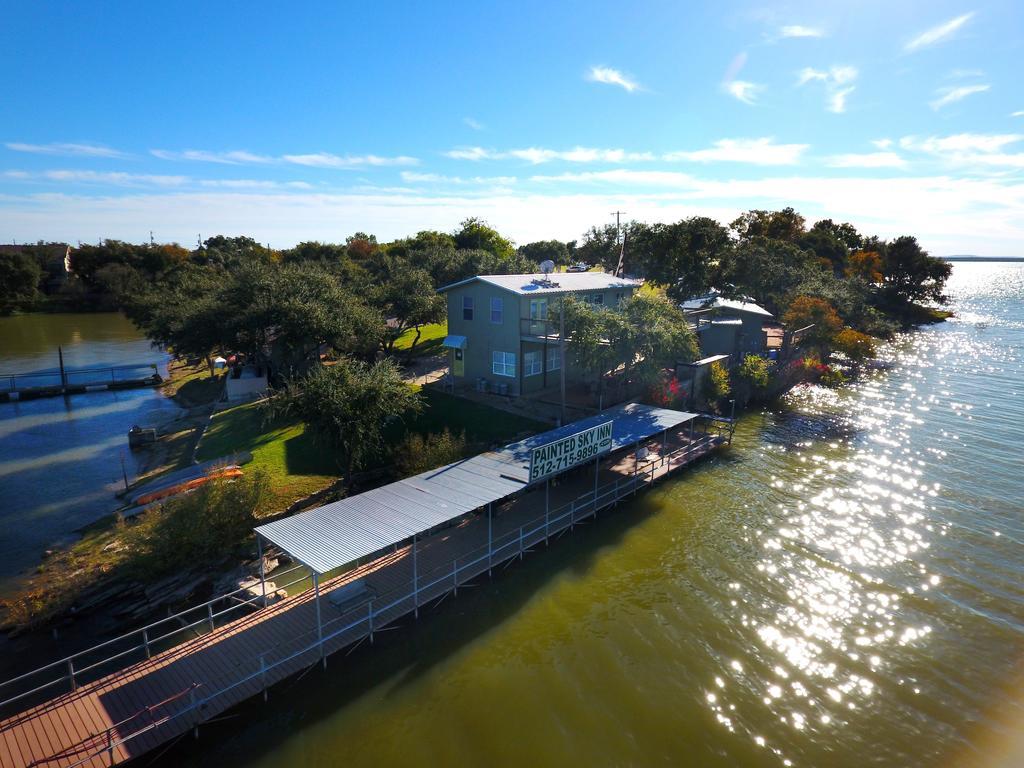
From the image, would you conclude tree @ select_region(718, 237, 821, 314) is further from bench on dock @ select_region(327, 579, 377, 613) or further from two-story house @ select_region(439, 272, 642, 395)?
bench on dock @ select_region(327, 579, 377, 613)

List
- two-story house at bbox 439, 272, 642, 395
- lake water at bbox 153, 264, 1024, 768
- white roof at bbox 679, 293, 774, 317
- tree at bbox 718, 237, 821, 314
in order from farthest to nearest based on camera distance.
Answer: tree at bbox 718, 237, 821, 314 → white roof at bbox 679, 293, 774, 317 → two-story house at bbox 439, 272, 642, 395 → lake water at bbox 153, 264, 1024, 768

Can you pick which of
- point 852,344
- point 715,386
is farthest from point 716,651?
point 852,344

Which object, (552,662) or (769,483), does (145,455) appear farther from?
(769,483)

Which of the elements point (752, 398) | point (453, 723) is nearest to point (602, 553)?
point (453, 723)

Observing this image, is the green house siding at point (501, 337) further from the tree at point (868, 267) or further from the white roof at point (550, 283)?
the tree at point (868, 267)

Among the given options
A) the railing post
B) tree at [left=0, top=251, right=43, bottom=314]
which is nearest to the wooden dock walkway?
the railing post

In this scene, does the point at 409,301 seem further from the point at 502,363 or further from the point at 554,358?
the point at 554,358

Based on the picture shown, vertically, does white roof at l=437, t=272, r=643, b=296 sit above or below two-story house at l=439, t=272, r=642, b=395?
above
